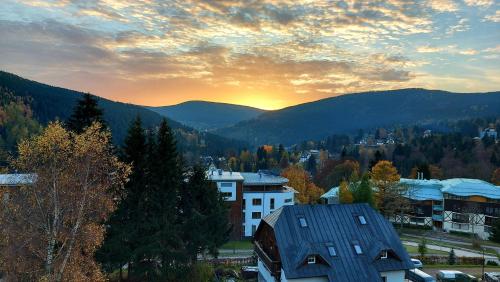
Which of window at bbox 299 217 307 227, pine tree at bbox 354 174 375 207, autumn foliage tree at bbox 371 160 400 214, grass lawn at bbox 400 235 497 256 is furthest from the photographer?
autumn foliage tree at bbox 371 160 400 214

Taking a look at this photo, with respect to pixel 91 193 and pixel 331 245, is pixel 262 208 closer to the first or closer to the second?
pixel 331 245

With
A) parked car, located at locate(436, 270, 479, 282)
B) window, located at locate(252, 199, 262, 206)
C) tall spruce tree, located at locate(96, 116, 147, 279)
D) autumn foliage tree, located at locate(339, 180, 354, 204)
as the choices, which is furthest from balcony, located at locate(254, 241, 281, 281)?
autumn foliage tree, located at locate(339, 180, 354, 204)

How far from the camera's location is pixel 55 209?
23.1 metres

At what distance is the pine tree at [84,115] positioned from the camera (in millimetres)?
34406

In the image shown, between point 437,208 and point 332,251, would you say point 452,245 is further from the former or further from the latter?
point 332,251

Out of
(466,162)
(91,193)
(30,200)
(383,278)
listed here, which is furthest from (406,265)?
(466,162)

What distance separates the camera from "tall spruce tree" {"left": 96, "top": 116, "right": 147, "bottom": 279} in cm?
3397

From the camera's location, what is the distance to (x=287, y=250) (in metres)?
32.3

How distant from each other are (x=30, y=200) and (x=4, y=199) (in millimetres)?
1303

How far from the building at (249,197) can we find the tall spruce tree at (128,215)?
2708 cm

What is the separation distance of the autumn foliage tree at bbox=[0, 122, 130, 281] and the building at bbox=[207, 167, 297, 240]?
127 feet

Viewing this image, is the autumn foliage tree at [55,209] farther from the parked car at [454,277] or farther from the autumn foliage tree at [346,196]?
the autumn foliage tree at [346,196]

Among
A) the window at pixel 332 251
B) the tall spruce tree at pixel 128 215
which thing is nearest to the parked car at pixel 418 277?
the window at pixel 332 251

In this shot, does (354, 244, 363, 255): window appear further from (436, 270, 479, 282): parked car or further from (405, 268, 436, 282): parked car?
(436, 270, 479, 282): parked car
